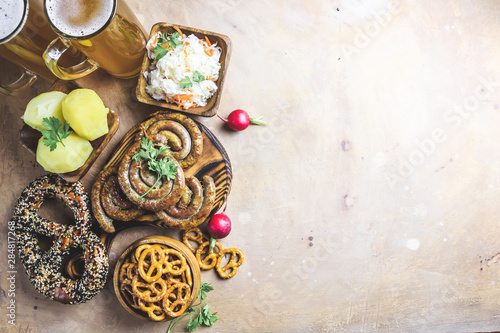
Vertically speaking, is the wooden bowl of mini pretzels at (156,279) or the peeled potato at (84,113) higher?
the peeled potato at (84,113)

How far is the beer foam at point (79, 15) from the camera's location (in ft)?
7.22

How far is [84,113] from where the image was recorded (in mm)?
2477

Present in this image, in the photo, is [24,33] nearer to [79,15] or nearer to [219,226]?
[79,15]

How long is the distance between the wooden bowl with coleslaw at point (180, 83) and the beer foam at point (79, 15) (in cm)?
46

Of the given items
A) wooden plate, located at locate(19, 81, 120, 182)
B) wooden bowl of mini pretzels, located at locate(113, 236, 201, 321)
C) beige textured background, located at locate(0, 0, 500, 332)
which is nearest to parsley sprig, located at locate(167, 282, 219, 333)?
beige textured background, located at locate(0, 0, 500, 332)

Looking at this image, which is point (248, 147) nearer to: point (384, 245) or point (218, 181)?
point (218, 181)

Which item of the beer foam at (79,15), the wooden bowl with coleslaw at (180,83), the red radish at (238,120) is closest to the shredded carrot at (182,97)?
the wooden bowl with coleslaw at (180,83)

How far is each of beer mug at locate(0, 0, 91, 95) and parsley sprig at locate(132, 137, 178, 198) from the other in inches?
26.4

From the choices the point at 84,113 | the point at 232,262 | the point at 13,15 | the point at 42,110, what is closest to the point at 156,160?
the point at 84,113

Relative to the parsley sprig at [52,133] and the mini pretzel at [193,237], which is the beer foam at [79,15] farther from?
the mini pretzel at [193,237]

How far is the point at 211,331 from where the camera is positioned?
3.03 metres

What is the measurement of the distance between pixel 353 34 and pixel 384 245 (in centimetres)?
169

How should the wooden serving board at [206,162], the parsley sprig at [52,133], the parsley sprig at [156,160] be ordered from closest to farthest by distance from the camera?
the parsley sprig at [52,133] < the parsley sprig at [156,160] < the wooden serving board at [206,162]

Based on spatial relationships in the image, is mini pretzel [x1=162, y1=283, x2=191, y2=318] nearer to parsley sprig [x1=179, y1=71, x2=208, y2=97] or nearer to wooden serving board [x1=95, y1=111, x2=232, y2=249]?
wooden serving board [x1=95, y1=111, x2=232, y2=249]
